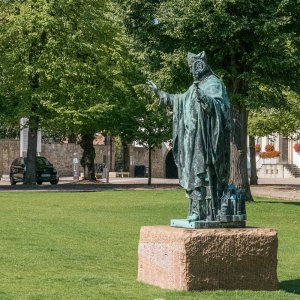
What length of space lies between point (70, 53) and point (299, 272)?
33.5 metres

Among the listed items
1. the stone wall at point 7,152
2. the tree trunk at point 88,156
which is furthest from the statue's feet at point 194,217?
the stone wall at point 7,152

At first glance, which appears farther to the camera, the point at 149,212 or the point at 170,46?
the point at 170,46

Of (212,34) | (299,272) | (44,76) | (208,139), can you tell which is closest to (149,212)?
(212,34)

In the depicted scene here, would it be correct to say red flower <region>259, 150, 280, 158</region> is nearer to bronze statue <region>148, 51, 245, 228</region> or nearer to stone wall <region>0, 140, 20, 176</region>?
stone wall <region>0, 140, 20, 176</region>

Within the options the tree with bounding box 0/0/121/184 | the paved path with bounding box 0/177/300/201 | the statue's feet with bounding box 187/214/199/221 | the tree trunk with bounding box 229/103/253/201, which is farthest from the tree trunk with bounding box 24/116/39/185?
the statue's feet with bounding box 187/214/199/221

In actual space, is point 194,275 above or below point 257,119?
below

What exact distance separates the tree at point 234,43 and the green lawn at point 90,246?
345cm

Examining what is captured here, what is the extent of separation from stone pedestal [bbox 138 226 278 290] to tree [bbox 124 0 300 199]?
1788cm

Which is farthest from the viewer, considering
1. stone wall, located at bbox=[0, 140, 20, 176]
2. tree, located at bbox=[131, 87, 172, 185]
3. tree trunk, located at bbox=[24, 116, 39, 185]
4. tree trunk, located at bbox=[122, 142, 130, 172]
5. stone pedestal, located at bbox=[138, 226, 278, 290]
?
tree trunk, located at bbox=[122, 142, 130, 172]

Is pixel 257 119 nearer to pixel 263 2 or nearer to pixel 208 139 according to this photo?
pixel 263 2

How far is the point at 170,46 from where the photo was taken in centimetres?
A: 3091

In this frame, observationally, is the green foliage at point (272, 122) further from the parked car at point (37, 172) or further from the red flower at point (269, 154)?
the red flower at point (269, 154)

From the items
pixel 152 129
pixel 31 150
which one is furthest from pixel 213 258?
pixel 152 129

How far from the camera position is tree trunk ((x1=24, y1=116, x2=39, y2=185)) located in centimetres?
4612
